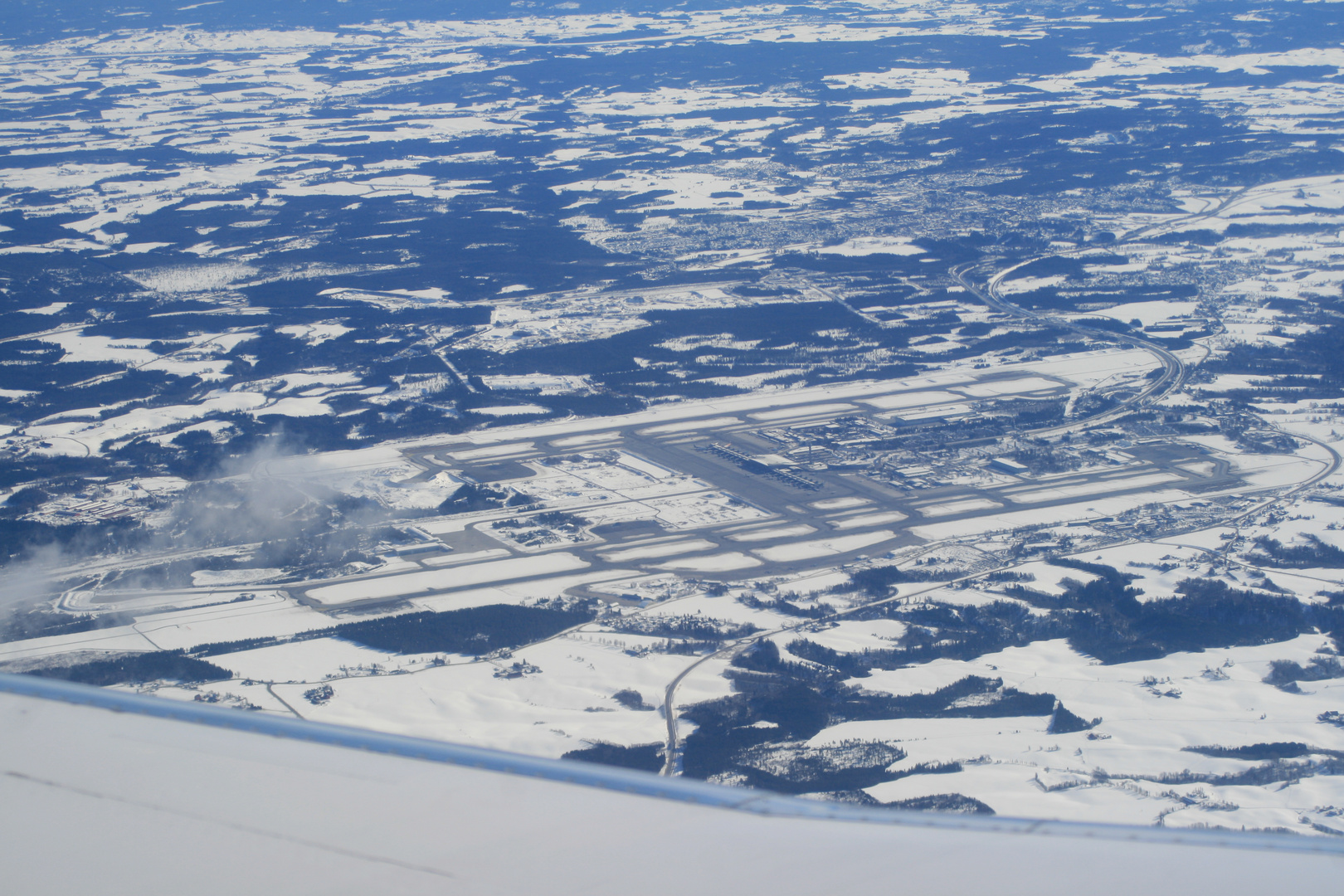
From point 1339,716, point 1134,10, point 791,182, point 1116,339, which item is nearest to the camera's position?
point 1339,716

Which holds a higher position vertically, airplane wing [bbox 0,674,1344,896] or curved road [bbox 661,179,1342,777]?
airplane wing [bbox 0,674,1344,896]

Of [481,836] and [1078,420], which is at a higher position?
[481,836]

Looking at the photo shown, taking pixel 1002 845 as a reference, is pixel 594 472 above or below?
below

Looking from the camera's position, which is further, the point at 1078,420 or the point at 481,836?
the point at 1078,420

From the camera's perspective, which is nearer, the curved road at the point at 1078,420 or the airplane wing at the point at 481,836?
the airplane wing at the point at 481,836

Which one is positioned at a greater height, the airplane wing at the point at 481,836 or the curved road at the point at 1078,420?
the airplane wing at the point at 481,836

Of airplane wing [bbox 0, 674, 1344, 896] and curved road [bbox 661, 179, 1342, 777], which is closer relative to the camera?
airplane wing [bbox 0, 674, 1344, 896]

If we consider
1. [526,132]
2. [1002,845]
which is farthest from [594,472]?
[526,132]

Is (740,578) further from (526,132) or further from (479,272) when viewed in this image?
(526,132)
